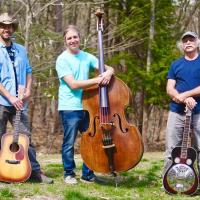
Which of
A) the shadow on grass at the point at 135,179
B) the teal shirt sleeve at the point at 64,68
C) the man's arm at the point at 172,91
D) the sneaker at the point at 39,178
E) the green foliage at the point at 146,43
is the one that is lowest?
the shadow on grass at the point at 135,179

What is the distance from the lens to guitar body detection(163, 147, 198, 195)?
5734 mm

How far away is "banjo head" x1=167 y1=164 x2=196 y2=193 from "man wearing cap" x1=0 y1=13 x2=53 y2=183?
1.39 metres

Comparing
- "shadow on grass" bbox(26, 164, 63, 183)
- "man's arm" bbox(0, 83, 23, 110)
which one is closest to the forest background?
"shadow on grass" bbox(26, 164, 63, 183)

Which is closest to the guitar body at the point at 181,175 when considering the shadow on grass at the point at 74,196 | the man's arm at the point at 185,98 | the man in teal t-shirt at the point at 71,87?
the man's arm at the point at 185,98

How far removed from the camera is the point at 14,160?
6.07 metres

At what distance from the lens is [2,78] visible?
6129 millimetres

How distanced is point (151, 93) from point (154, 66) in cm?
67

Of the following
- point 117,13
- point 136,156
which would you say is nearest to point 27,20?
point 117,13

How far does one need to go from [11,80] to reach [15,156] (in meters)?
0.85

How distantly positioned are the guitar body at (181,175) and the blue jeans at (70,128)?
1.02 m

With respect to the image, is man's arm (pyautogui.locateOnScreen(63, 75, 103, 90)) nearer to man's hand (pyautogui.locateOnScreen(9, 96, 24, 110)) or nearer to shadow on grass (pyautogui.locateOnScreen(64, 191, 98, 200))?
man's hand (pyautogui.locateOnScreen(9, 96, 24, 110))

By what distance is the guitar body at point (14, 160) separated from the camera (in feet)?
19.8

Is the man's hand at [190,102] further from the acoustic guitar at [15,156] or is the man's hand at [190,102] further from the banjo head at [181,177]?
the acoustic guitar at [15,156]

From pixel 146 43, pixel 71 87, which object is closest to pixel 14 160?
pixel 71 87
